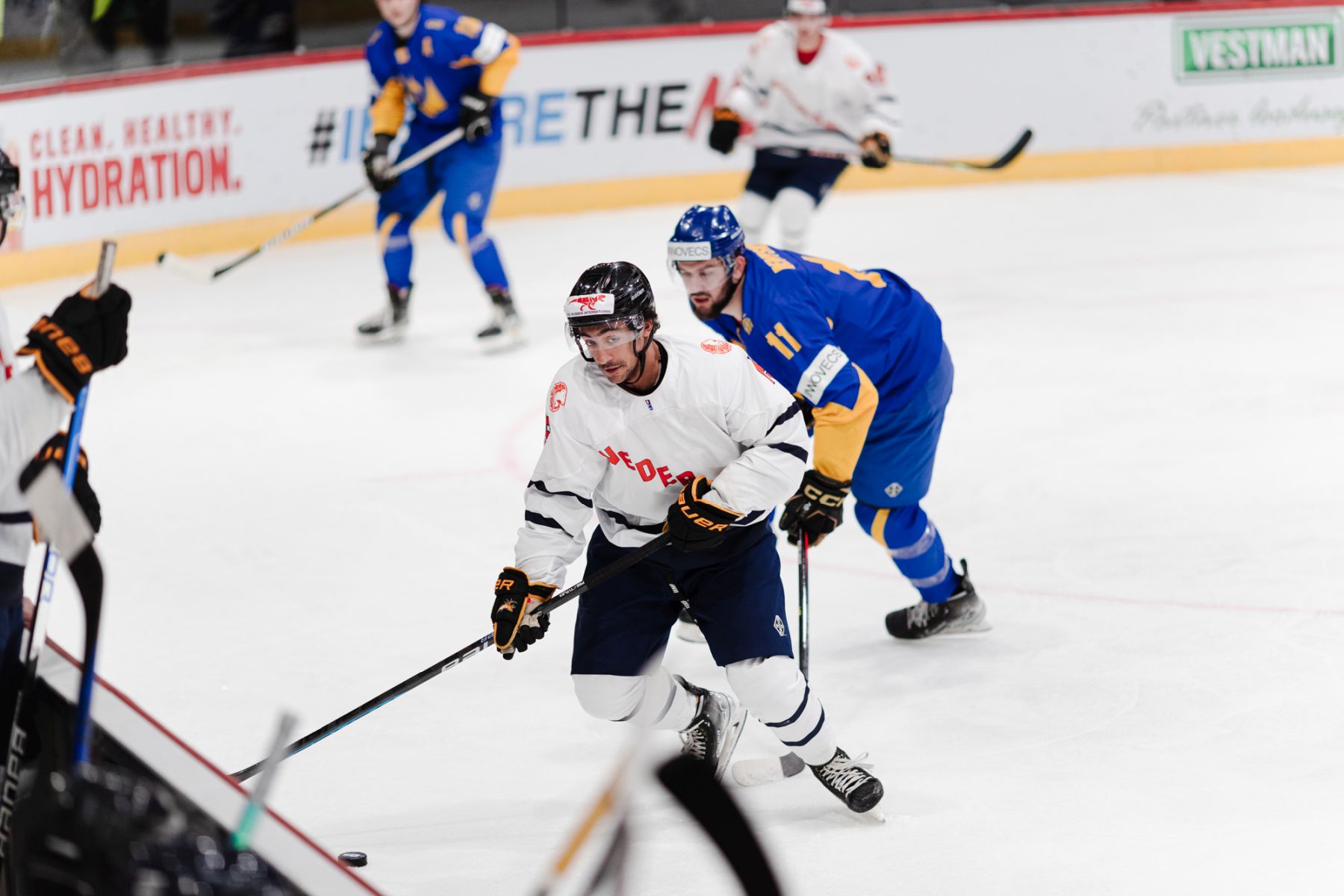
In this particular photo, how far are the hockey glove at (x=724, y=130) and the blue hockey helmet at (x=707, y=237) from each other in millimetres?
3339

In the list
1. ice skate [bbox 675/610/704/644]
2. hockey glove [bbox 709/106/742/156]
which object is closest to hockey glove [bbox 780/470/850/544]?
ice skate [bbox 675/610/704/644]

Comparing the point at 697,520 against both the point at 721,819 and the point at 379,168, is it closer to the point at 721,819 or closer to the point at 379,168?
the point at 721,819

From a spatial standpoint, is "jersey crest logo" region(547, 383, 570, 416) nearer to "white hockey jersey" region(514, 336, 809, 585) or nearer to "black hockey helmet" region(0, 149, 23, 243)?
"white hockey jersey" region(514, 336, 809, 585)

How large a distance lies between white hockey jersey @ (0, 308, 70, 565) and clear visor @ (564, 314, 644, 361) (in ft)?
2.69

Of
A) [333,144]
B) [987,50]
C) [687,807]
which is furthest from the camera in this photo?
[987,50]

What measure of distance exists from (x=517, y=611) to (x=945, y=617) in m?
1.31

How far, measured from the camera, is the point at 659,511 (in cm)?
282

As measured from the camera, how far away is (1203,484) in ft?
15.2

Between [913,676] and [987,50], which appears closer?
[913,676]

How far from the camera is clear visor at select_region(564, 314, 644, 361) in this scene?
262cm

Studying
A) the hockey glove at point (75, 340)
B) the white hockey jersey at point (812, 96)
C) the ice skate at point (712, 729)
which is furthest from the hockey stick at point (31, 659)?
the white hockey jersey at point (812, 96)

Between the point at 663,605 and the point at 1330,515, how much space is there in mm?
2317

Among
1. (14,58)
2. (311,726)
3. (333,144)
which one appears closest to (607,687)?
(311,726)

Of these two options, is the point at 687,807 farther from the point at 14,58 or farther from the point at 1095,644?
the point at 14,58
